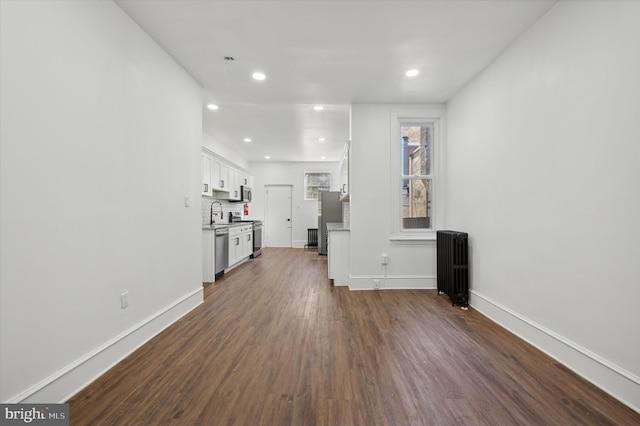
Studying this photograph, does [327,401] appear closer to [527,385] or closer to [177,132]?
[527,385]

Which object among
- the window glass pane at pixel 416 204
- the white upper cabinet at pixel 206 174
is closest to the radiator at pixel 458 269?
the window glass pane at pixel 416 204

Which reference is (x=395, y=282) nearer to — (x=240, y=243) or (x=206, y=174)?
(x=240, y=243)

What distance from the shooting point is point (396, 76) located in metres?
2.89

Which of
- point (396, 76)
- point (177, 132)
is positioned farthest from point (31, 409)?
point (396, 76)

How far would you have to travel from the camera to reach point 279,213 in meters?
8.05

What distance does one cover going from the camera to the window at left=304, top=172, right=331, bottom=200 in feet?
26.4

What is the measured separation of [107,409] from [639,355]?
3.01 meters

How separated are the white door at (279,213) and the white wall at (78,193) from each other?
5.54 m

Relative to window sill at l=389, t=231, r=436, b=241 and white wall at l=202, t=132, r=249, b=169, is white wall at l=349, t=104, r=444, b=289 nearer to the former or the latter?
window sill at l=389, t=231, r=436, b=241

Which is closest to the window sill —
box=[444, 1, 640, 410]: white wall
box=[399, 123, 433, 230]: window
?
box=[399, 123, 433, 230]: window

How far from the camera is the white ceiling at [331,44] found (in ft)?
6.33

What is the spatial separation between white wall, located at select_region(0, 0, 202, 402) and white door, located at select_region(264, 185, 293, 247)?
5544 mm

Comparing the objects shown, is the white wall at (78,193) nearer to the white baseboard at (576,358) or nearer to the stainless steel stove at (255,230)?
the white baseboard at (576,358)

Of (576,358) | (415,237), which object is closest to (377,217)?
(415,237)
